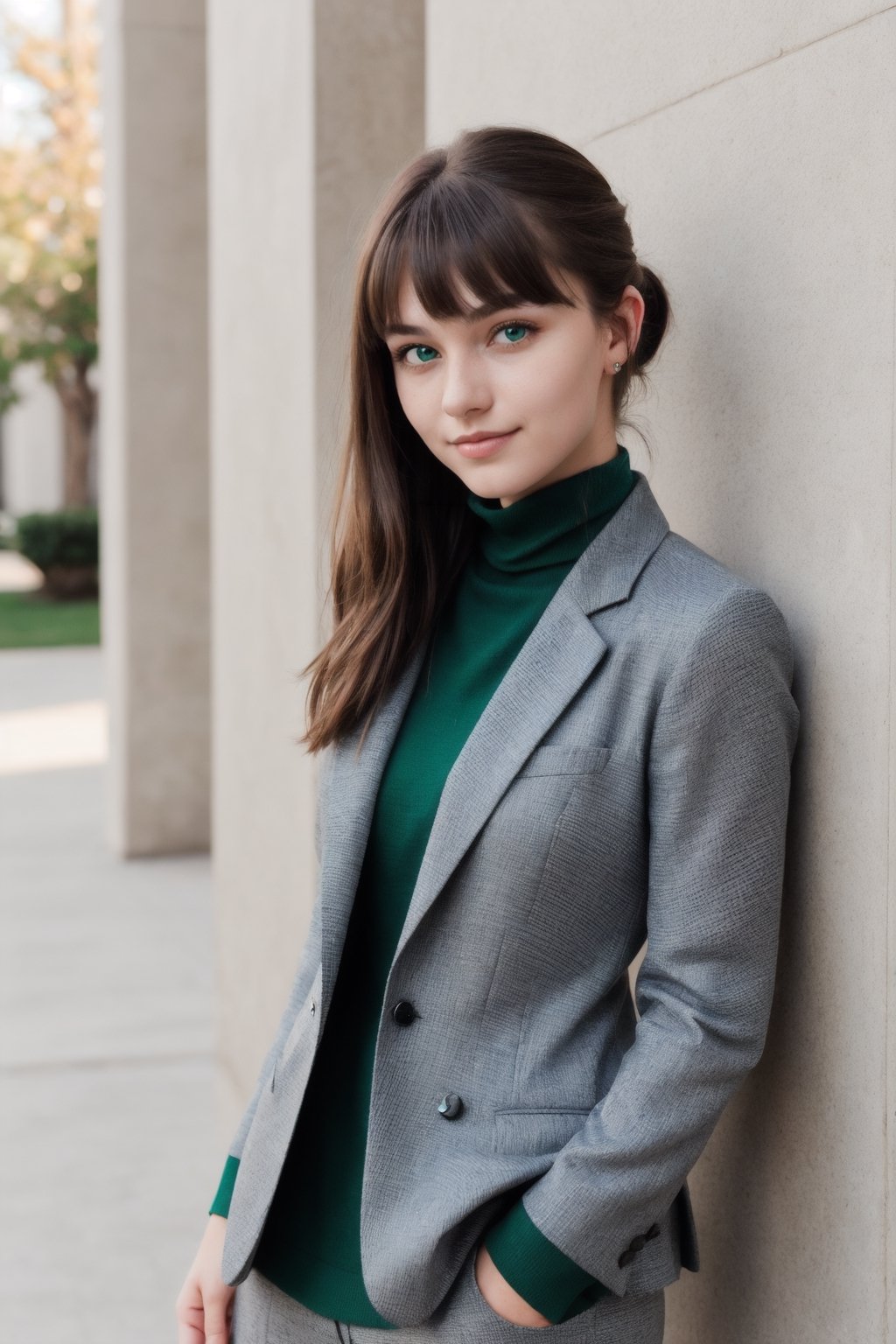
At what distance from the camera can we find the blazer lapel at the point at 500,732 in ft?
5.60

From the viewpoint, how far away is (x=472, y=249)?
166cm

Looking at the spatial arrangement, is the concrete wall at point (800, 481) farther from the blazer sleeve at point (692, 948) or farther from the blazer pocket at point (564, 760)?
the blazer pocket at point (564, 760)

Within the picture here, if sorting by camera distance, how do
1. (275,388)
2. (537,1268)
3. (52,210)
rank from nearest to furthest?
(537,1268) → (275,388) → (52,210)

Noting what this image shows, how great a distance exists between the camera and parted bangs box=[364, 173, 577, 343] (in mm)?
1656

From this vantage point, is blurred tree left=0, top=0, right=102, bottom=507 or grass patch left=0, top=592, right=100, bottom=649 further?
blurred tree left=0, top=0, right=102, bottom=507

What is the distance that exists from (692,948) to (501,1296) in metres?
0.43

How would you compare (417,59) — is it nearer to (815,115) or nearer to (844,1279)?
(815,115)

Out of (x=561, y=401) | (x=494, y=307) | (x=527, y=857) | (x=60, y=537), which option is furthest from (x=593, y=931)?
(x=60, y=537)

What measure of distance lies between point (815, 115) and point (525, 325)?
16.1 inches

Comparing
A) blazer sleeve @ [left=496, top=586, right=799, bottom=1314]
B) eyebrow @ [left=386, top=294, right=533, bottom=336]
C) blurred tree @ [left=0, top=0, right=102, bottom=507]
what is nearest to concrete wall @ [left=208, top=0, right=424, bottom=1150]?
eyebrow @ [left=386, top=294, right=533, bottom=336]

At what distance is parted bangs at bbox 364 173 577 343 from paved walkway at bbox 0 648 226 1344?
8.94ft

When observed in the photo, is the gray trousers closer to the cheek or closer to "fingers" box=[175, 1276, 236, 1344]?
"fingers" box=[175, 1276, 236, 1344]

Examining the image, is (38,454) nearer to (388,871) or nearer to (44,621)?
(44,621)

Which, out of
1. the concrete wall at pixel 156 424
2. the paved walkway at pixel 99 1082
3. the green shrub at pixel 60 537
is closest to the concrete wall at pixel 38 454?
the green shrub at pixel 60 537
